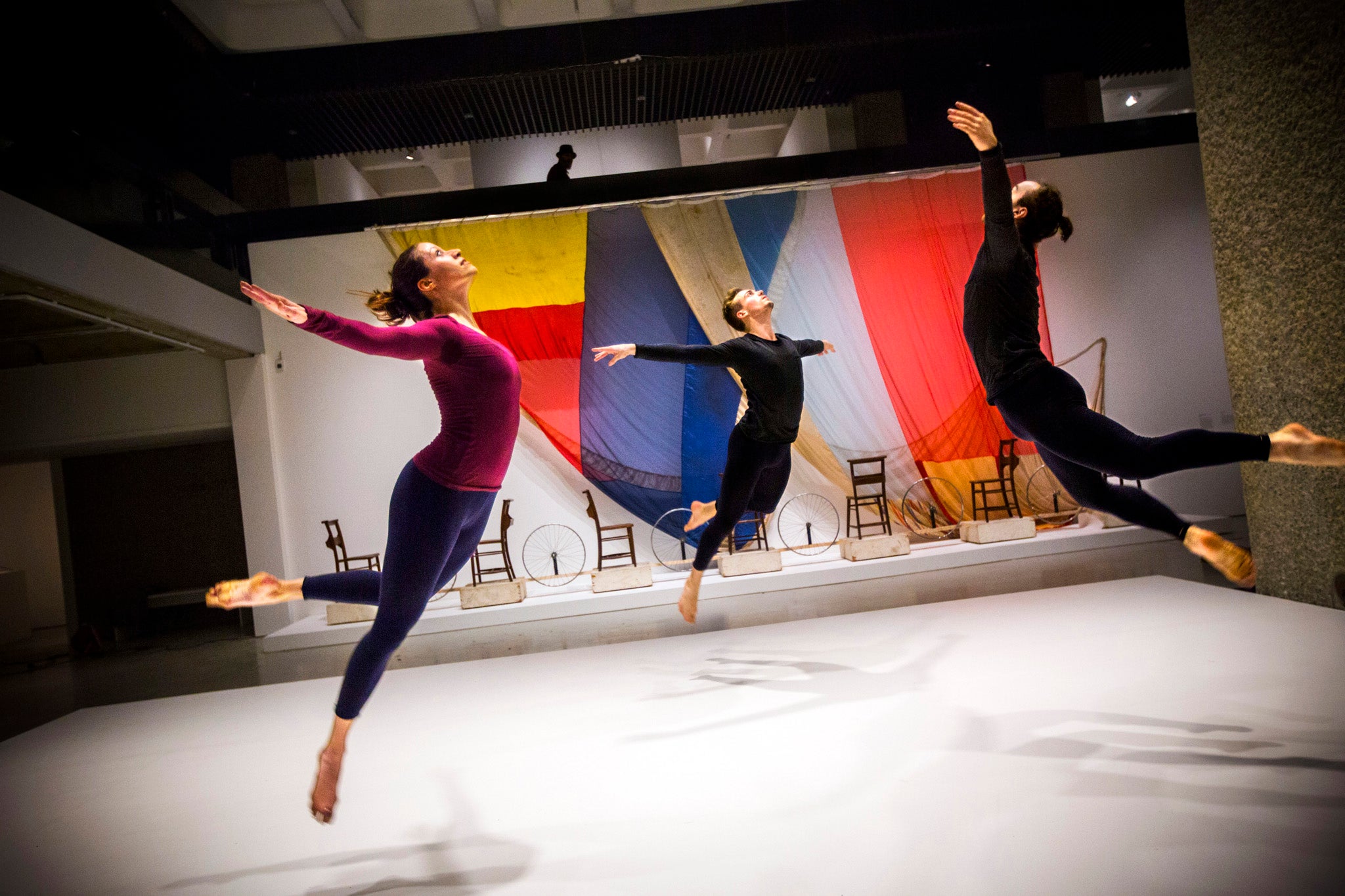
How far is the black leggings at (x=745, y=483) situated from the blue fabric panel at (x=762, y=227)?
439cm

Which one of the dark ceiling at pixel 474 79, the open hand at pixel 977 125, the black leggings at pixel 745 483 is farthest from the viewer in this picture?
the dark ceiling at pixel 474 79

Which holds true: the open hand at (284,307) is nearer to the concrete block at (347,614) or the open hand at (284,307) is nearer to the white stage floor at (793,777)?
the white stage floor at (793,777)

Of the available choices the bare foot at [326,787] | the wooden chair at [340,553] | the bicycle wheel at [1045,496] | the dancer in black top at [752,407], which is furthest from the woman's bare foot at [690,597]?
the bicycle wheel at [1045,496]

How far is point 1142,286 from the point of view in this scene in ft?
26.7

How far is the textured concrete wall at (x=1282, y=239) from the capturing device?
114 inches

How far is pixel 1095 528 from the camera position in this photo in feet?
22.4

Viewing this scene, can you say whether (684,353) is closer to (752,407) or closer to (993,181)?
(752,407)

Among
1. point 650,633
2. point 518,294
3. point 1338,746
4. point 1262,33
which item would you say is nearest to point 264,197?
point 518,294

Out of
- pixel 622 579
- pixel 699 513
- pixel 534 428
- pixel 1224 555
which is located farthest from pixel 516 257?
pixel 1224 555

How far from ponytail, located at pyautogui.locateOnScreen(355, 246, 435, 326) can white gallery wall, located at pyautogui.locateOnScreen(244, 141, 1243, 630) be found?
5162 millimetres

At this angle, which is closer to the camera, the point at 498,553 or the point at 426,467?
the point at 426,467

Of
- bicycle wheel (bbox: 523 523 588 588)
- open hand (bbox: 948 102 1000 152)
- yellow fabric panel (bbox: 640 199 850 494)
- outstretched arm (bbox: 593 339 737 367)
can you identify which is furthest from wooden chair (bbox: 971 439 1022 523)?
open hand (bbox: 948 102 1000 152)

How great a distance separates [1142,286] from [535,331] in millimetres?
6031

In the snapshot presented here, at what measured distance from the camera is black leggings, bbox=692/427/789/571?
11.1 feet
